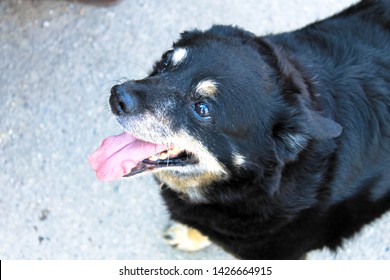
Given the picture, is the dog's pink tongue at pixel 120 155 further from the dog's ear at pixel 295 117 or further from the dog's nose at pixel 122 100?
the dog's ear at pixel 295 117

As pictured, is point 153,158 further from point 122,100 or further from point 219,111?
point 219,111

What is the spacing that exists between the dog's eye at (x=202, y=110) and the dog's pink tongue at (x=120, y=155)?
11.1 inches

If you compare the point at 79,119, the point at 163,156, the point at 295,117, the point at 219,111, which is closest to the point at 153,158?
the point at 163,156

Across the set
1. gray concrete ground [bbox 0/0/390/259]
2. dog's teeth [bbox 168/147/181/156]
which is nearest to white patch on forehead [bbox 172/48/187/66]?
dog's teeth [bbox 168/147/181/156]

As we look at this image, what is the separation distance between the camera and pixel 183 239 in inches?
149

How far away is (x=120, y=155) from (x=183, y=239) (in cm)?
113

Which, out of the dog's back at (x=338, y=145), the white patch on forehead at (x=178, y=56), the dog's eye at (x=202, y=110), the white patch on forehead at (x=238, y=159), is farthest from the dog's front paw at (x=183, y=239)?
the white patch on forehead at (x=178, y=56)

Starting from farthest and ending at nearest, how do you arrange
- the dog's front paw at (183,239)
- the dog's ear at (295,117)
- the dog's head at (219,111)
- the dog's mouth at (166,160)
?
the dog's front paw at (183,239)
the dog's mouth at (166,160)
the dog's head at (219,111)
the dog's ear at (295,117)

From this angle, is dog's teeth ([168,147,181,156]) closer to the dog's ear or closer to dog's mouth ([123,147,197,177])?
dog's mouth ([123,147,197,177])

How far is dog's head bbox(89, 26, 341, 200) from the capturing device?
2691 mm

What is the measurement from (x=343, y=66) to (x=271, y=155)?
690mm

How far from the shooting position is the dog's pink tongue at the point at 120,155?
9.39ft
